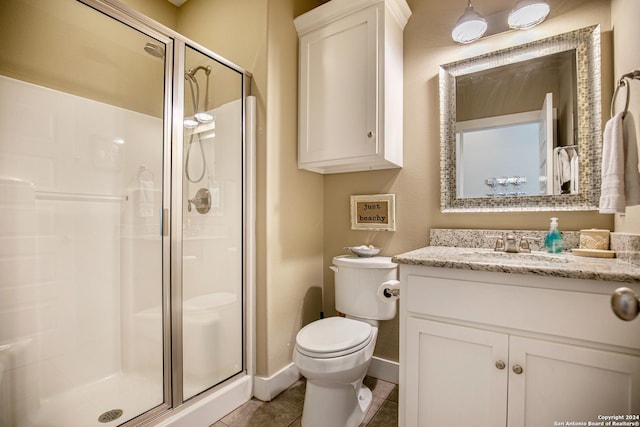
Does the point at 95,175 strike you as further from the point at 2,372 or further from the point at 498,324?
the point at 498,324

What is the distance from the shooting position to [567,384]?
96 cm

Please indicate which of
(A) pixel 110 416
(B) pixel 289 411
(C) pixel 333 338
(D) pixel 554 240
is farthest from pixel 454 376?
(A) pixel 110 416

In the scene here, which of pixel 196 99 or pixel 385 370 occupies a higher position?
pixel 196 99

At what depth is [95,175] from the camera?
172cm

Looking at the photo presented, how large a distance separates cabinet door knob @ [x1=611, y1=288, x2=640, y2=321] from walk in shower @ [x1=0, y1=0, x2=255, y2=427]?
1.58 meters

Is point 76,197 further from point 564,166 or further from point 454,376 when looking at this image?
point 564,166

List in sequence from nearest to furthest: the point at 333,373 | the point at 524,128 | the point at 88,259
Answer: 1. the point at 333,373
2. the point at 524,128
3. the point at 88,259

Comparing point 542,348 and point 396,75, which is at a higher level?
point 396,75

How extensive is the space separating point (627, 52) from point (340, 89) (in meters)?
1.28

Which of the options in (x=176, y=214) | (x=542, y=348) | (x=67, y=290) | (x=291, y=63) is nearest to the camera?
(x=542, y=348)

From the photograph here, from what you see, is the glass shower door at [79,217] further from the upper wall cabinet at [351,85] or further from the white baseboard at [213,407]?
the upper wall cabinet at [351,85]

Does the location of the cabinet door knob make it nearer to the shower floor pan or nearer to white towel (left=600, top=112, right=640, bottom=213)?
white towel (left=600, top=112, right=640, bottom=213)

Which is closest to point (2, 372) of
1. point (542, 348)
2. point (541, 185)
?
point (542, 348)

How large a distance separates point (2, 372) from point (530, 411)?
6.81 ft
